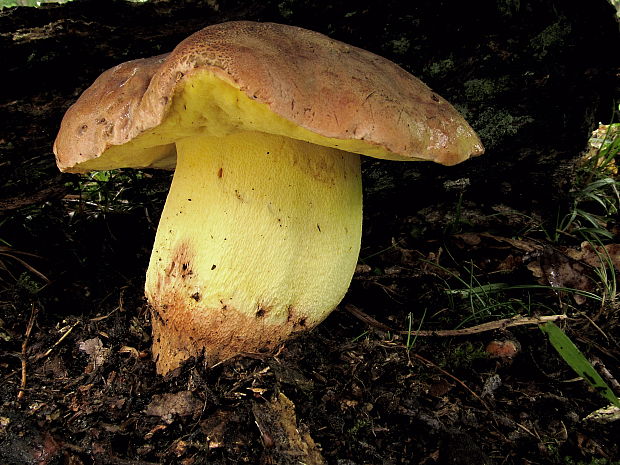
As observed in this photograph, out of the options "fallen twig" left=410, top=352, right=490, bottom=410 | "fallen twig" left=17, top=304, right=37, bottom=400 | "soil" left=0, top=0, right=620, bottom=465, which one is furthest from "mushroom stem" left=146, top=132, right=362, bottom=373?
"fallen twig" left=410, top=352, right=490, bottom=410

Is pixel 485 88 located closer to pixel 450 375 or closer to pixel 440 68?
pixel 440 68

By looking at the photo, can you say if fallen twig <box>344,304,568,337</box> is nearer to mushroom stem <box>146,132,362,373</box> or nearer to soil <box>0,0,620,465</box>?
soil <box>0,0,620,465</box>

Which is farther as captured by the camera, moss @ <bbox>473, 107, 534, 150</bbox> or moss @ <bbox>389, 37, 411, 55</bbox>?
moss @ <bbox>473, 107, 534, 150</bbox>

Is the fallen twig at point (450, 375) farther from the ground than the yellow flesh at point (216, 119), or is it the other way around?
the yellow flesh at point (216, 119)

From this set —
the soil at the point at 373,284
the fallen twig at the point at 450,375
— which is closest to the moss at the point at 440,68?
the soil at the point at 373,284

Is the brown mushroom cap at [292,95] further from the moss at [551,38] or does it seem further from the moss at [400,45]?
the moss at [551,38]

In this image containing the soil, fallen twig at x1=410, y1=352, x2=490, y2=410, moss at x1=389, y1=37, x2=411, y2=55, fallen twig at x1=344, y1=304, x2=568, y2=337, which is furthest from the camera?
moss at x1=389, y1=37, x2=411, y2=55

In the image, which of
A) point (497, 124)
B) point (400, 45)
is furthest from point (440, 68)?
point (497, 124)
